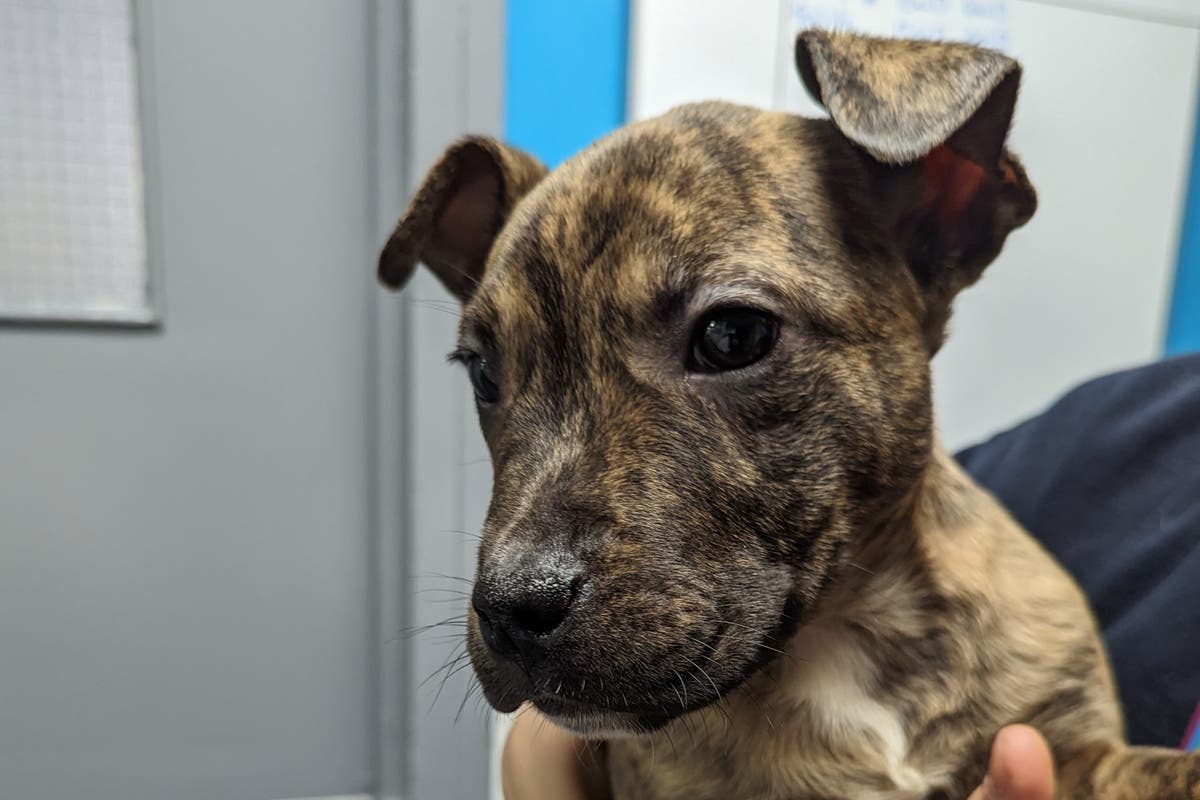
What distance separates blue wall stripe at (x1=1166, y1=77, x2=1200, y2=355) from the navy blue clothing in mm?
1574

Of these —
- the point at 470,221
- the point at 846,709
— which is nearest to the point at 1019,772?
the point at 846,709

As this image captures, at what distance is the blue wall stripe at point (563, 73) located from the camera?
2297 millimetres

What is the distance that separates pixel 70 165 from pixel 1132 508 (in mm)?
2778

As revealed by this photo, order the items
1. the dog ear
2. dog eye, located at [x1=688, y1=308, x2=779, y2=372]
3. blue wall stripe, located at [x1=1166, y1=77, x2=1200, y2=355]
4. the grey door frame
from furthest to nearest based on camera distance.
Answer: blue wall stripe, located at [x1=1166, y1=77, x2=1200, y2=355] → the grey door frame → the dog ear → dog eye, located at [x1=688, y1=308, x2=779, y2=372]

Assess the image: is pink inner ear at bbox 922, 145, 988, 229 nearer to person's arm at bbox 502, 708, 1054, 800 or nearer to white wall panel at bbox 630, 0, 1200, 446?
person's arm at bbox 502, 708, 1054, 800

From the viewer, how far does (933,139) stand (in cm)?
99

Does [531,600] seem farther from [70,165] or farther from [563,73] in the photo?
[70,165]

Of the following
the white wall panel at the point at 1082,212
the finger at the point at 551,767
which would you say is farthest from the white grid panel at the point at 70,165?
the white wall panel at the point at 1082,212

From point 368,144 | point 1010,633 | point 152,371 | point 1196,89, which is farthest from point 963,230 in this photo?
point 1196,89

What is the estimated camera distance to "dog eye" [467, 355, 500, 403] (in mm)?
1299

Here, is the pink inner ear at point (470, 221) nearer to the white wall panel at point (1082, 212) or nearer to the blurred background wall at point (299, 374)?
the blurred background wall at point (299, 374)

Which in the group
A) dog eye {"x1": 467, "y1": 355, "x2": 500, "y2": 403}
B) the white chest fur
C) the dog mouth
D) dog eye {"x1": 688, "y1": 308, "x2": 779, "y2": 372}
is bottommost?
the white chest fur

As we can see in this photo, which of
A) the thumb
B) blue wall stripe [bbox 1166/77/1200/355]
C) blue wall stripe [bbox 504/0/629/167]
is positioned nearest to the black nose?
the thumb

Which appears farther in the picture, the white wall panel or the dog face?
the white wall panel
